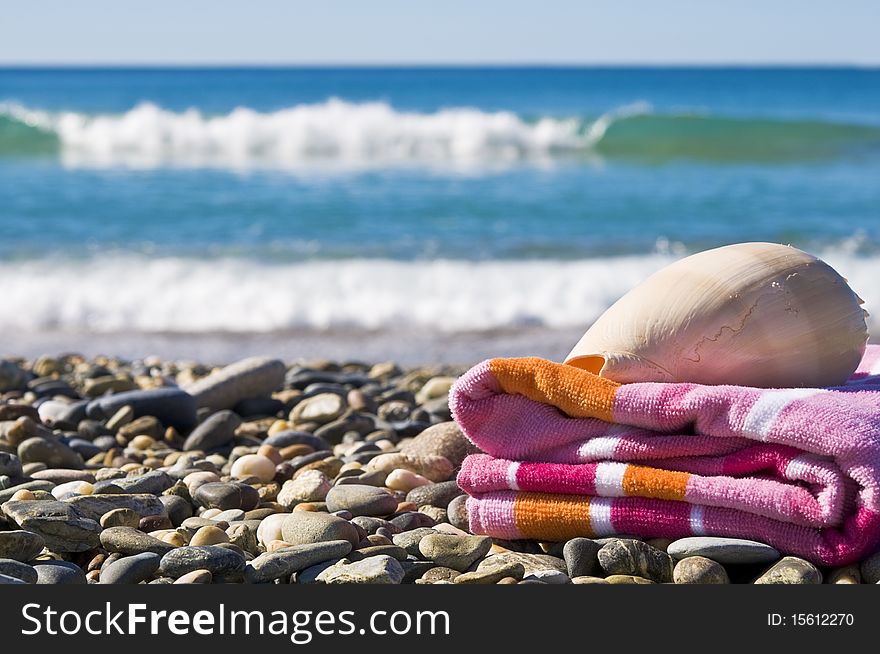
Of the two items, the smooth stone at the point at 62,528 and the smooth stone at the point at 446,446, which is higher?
the smooth stone at the point at 446,446

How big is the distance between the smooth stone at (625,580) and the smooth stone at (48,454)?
2.12m

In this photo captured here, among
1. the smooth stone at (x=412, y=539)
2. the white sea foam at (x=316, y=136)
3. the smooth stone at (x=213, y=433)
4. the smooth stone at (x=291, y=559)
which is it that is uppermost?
the white sea foam at (x=316, y=136)

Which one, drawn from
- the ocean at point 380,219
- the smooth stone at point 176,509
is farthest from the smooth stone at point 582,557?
the ocean at point 380,219

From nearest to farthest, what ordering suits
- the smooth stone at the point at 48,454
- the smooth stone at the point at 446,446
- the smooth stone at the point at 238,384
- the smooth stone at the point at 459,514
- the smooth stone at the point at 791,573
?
the smooth stone at the point at 791,573 < the smooth stone at the point at 459,514 < the smooth stone at the point at 446,446 < the smooth stone at the point at 48,454 < the smooth stone at the point at 238,384

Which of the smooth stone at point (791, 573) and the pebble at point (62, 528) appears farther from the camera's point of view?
the pebble at point (62, 528)

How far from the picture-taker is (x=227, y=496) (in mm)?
3154

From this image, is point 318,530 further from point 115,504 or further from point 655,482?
A: point 655,482

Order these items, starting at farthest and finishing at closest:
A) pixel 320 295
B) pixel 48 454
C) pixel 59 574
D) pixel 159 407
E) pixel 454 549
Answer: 1. pixel 320 295
2. pixel 159 407
3. pixel 48 454
4. pixel 454 549
5. pixel 59 574

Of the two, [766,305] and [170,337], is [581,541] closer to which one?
[766,305]

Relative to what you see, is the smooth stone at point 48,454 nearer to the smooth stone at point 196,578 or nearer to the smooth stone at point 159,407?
the smooth stone at point 159,407

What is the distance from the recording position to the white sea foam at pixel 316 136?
1906cm

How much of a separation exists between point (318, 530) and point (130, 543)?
461 millimetres

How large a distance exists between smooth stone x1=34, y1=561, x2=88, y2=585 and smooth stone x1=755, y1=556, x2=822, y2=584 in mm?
A: 1569

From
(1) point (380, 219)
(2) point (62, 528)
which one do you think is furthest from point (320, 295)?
(2) point (62, 528)
